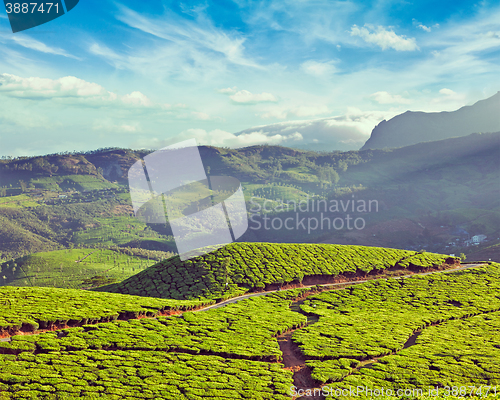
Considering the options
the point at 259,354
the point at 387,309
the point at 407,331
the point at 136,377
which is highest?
the point at 136,377

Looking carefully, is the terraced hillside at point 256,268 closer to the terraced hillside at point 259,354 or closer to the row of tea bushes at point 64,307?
the row of tea bushes at point 64,307

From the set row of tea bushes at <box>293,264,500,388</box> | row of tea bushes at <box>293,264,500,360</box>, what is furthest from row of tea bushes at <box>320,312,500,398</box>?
row of tea bushes at <box>293,264,500,360</box>

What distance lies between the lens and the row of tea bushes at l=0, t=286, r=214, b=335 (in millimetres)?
37594

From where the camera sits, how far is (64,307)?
42750 millimetres

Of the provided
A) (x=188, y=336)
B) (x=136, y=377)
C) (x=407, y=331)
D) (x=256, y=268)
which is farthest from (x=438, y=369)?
(x=256, y=268)

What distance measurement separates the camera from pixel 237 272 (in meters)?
66.1

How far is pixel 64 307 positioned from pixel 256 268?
1395 inches

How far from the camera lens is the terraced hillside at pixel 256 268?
6194 centimetres

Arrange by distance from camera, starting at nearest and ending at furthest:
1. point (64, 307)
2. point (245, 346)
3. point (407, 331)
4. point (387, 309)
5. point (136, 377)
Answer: point (136, 377), point (245, 346), point (64, 307), point (407, 331), point (387, 309)

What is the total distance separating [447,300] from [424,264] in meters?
19.5

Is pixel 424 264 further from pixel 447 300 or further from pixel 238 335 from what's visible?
pixel 238 335

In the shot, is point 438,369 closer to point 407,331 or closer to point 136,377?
point 407,331

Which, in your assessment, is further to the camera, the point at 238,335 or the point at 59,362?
the point at 238,335

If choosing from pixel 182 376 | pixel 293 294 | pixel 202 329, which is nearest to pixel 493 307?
pixel 293 294
